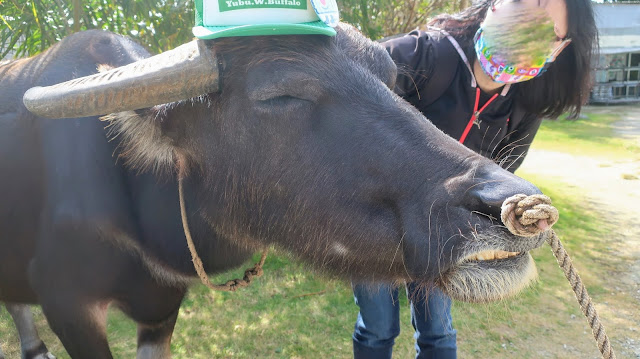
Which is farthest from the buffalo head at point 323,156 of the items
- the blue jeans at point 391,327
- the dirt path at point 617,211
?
the dirt path at point 617,211

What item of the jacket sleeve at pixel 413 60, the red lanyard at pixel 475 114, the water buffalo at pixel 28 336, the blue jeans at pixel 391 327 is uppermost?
the jacket sleeve at pixel 413 60

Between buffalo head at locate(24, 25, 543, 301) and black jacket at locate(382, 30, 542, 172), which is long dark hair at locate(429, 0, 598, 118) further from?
buffalo head at locate(24, 25, 543, 301)

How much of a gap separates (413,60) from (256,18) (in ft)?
2.97

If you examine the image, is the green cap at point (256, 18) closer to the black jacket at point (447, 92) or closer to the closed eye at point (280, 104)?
the closed eye at point (280, 104)

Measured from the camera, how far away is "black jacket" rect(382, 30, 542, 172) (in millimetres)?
2279

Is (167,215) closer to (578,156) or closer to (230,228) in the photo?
(230,228)

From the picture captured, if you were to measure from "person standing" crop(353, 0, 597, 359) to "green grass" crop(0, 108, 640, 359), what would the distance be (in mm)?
869

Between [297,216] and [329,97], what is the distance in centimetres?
42

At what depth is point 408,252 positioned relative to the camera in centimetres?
145

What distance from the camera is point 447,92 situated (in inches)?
93.5

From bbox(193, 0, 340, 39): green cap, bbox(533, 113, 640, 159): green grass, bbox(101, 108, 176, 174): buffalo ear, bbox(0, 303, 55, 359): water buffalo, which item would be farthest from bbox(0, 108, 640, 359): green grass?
bbox(533, 113, 640, 159): green grass

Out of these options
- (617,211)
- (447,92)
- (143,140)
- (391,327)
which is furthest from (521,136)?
(617,211)

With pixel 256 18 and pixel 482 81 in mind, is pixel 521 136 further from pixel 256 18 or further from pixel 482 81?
pixel 256 18

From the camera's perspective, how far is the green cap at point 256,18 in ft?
5.23
